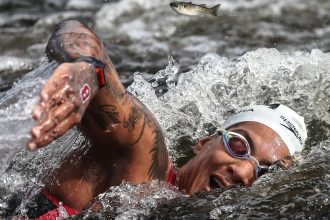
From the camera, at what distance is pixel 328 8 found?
34.7 ft

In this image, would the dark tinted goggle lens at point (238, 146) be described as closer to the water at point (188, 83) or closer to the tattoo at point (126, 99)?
the water at point (188, 83)

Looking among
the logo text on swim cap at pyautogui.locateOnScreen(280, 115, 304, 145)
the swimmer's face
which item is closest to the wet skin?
the swimmer's face

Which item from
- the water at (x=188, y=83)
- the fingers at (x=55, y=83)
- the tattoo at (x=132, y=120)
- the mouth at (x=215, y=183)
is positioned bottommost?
the water at (x=188, y=83)

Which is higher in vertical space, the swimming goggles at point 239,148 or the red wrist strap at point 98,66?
the red wrist strap at point 98,66

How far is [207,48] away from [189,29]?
92cm

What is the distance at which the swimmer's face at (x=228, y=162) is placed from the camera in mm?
4215

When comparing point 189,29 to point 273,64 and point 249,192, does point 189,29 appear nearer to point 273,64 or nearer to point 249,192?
point 273,64

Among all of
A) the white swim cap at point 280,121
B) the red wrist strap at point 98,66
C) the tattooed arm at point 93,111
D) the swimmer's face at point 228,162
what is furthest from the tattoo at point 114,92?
the white swim cap at point 280,121

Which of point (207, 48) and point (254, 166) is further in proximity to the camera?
point (207, 48)

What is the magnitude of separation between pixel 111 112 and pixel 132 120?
0.18 metres

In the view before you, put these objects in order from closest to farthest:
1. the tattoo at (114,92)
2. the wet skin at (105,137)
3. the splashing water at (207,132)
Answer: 1. the wet skin at (105,137)
2. the tattoo at (114,92)
3. the splashing water at (207,132)

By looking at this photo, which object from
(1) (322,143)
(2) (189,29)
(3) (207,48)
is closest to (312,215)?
(1) (322,143)

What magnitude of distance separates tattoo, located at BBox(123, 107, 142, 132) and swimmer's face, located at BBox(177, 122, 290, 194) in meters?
0.71

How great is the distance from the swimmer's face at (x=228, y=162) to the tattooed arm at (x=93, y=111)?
21 cm
